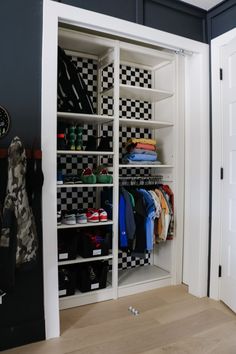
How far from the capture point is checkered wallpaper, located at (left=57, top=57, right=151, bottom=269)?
9.26ft

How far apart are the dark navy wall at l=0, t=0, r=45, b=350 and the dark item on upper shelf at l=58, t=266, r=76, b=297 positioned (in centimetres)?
44

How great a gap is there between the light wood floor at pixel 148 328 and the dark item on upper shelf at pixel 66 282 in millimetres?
150

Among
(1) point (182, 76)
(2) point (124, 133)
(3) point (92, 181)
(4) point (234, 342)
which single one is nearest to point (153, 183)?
(2) point (124, 133)

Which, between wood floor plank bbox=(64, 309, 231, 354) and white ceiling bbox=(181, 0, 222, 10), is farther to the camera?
white ceiling bbox=(181, 0, 222, 10)

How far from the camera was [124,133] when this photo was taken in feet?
10.3

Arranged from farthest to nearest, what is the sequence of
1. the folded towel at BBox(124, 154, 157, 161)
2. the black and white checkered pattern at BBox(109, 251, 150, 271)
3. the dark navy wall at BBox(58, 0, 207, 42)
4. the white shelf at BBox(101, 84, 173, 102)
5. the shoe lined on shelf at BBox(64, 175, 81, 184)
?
1. the black and white checkered pattern at BBox(109, 251, 150, 271)
2. the folded towel at BBox(124, 154, 157, 161)
3. the white shelf at BBox(101, 84, 173, 102)
4. the shoe lined on shelf at BBox(64, 175, 81, 184)
5. the dark navy wall at BBox(58, 0, 207, 42)

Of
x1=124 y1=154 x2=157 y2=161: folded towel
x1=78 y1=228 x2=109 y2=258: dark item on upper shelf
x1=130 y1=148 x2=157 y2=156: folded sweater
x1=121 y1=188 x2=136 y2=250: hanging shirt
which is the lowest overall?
x1=78 y1=228 x2=109 y2=258: dark item on upper shelf

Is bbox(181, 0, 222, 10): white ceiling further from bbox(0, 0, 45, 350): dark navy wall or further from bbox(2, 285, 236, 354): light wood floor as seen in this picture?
bbox(2, 285, 236, 354): light wood floor

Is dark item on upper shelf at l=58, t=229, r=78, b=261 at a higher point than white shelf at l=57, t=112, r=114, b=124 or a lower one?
lower

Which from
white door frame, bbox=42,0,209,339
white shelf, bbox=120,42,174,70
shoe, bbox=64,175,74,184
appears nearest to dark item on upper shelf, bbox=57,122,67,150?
shoe, bbox=64,175,74,184

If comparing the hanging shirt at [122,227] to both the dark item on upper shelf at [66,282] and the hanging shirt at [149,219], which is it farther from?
the dark item on upper shelf at [66,282]

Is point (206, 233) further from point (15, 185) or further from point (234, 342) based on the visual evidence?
point (15, 185)

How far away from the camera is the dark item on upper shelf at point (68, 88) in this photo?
7.97 feet

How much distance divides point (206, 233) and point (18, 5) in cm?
235
